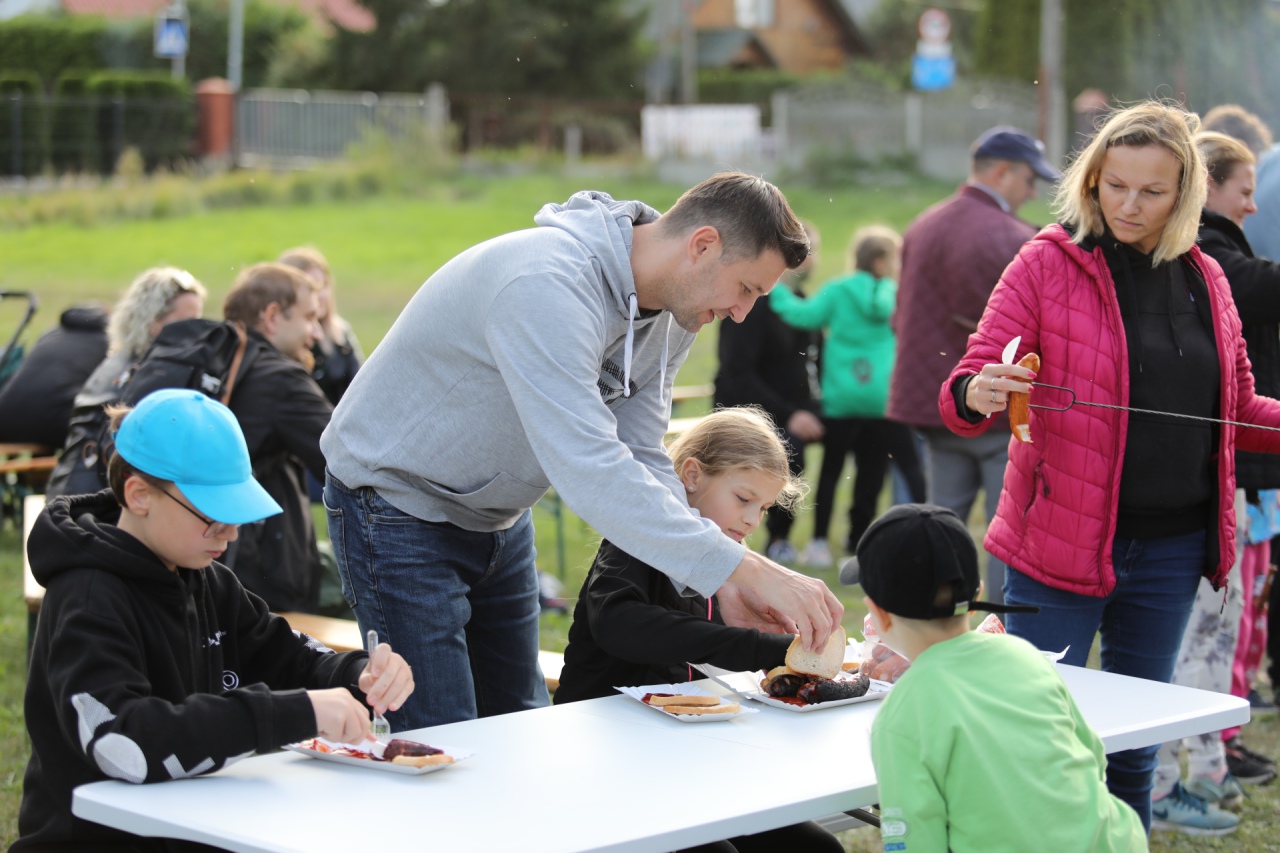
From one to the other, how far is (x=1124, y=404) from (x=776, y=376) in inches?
165

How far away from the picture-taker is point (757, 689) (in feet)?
8.77

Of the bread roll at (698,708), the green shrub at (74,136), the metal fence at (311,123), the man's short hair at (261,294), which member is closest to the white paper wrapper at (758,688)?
the bread roll at (698,708)

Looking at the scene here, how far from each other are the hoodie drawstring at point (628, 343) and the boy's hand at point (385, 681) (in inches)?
26.3

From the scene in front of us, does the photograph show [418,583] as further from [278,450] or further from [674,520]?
[278,450]

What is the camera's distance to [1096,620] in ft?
10.1

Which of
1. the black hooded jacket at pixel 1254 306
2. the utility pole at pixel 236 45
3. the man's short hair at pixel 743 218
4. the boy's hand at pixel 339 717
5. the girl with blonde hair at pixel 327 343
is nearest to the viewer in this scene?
the boy's hand at pixel 339 717

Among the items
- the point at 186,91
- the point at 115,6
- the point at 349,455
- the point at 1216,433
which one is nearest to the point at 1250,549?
the point at 1216,433

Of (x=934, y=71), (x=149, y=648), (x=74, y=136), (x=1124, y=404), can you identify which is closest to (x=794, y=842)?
(x=1124, y=404)

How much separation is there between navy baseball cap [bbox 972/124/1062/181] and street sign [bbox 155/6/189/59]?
2229cm

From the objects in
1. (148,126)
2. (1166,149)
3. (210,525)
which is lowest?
(210,525)

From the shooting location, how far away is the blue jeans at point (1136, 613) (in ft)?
9.93

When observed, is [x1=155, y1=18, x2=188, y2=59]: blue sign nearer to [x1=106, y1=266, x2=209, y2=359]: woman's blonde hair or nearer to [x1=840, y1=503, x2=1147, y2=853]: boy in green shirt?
[x1=106, y1=266, x2=209, y2=359]: woman's blonde hair

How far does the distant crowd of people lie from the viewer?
81.3 inches

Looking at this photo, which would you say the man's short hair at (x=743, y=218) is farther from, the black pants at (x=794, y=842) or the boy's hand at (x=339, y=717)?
the black pants at (x=794, y=842)
